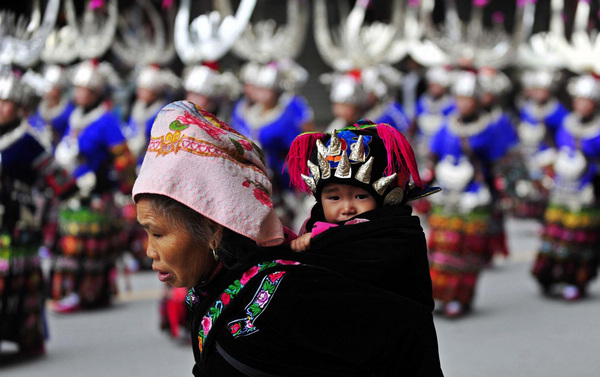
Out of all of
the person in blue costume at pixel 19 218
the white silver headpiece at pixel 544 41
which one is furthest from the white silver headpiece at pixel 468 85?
the person in blue costume at pixel 19 218

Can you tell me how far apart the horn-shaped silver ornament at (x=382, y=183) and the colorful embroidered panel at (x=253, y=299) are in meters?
0.32

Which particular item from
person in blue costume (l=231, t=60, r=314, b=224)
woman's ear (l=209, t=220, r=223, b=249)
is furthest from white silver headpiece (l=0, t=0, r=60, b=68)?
woman's ear (l=209, t=220, r=223, b=249)

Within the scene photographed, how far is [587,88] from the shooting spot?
6008 millimetres

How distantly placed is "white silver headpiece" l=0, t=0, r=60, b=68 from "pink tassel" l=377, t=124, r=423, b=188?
315 cm

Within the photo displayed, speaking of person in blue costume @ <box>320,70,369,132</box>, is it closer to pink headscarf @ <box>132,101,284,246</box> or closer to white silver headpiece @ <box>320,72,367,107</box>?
white silver headpiece @ <box>320,72,367,107</box>

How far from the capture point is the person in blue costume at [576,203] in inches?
233

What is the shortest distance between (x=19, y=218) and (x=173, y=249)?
292cm

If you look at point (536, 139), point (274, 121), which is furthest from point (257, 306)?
point (536, 139)

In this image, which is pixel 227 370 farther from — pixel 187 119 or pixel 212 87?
pixel 212 87

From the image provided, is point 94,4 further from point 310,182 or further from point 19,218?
point 310,182

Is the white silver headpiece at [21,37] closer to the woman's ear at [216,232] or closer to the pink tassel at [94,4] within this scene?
the pink tassel at [94,4]

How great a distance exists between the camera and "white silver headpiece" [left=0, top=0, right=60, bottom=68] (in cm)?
432

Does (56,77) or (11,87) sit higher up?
(11,87)

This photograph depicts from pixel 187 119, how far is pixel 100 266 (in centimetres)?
460
